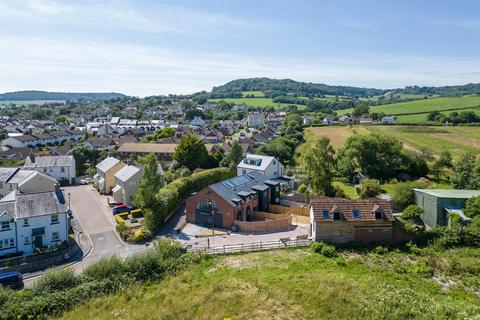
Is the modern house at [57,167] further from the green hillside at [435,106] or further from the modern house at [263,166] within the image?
the green hillside at [435,106]

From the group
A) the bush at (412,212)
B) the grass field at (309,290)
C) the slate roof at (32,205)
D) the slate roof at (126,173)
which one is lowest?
the grass field at (309,290)

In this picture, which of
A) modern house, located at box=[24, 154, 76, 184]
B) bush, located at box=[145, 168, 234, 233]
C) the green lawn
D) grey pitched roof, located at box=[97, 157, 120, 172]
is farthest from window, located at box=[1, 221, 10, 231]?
the green lawn

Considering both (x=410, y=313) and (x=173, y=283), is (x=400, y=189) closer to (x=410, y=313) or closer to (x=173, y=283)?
(x=410, y=313)

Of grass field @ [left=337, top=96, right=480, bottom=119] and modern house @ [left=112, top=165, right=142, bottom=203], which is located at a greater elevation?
grass field @ [left=337, top=96, right=480, bottom=119]

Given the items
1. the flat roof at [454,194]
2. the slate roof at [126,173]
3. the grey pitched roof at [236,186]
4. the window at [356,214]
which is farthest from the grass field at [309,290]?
the slate roof at [126,173]

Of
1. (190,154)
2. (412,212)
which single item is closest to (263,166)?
(190,154)

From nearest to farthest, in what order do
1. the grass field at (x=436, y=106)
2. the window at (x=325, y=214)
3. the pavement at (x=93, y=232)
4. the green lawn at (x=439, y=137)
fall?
1. the pavement at (x=93, y=232)
2. the window at (x=325, y=214)
3. the green lawn at (x=439, y=137)
4. the grass field at (x=436, y=106)

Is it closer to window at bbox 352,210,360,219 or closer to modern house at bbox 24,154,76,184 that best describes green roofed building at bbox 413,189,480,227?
window at bbox 352,210,360,219
